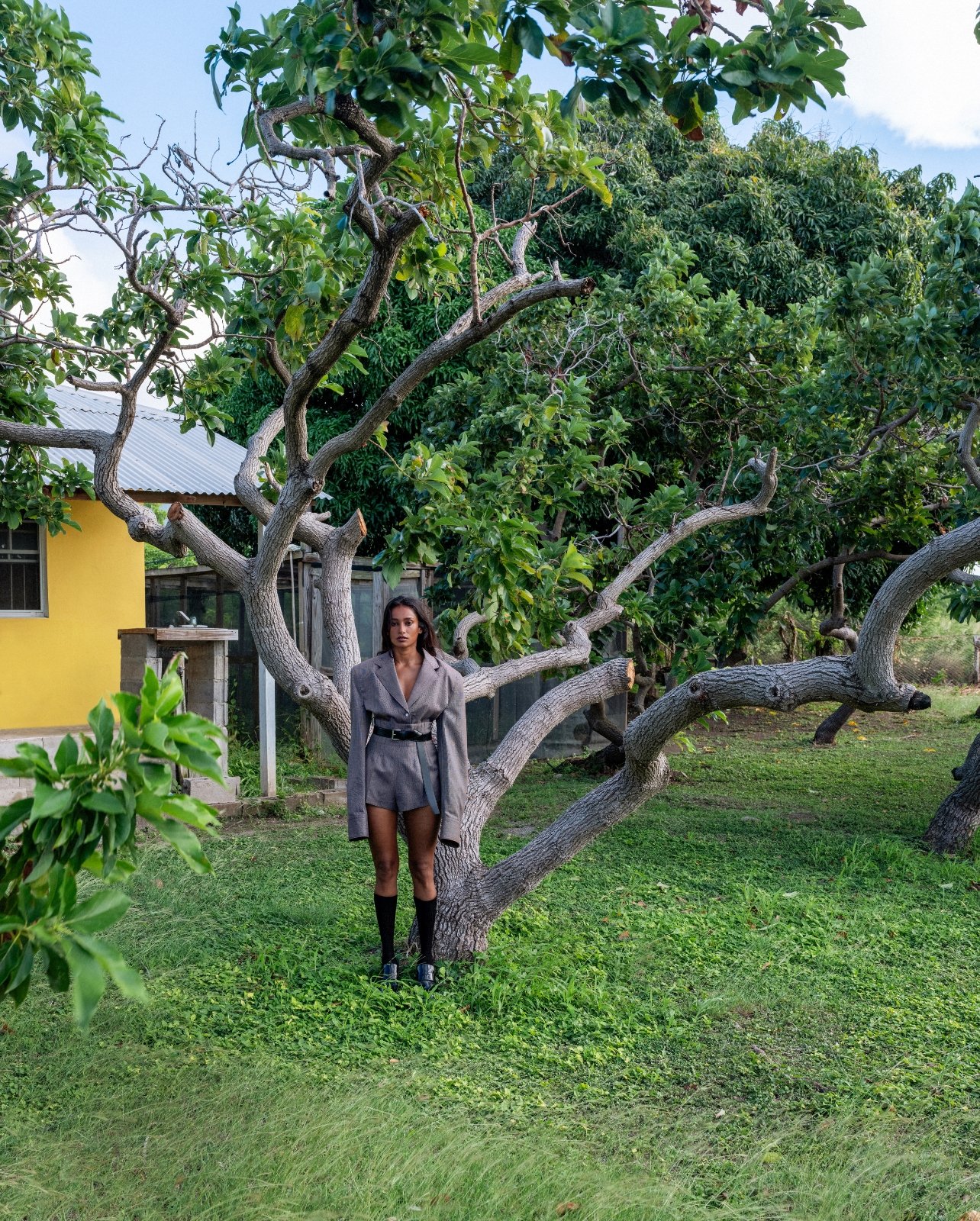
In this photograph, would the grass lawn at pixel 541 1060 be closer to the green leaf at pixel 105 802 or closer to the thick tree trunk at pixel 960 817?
the thick tree trunk at pixel 960 817

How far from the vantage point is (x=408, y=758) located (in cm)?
511

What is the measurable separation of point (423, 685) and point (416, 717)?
0.51 feet

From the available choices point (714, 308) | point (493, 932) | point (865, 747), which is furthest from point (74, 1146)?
point (865, 747)

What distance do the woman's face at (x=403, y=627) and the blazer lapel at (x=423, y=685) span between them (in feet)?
0.46

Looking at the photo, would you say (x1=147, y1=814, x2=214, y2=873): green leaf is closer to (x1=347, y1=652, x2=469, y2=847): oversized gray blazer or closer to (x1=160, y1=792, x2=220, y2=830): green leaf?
(x1=160, y1=792, x2=220, y2=830): green leaf

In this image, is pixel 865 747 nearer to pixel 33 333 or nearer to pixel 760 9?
pixel 33 333

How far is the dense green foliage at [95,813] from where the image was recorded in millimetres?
1923

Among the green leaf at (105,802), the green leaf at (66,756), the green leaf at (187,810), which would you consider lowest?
the green leaf at (187,810)

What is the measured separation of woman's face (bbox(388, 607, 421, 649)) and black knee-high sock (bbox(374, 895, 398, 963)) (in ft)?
3.94

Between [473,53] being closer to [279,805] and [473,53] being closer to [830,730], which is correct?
[279,805]

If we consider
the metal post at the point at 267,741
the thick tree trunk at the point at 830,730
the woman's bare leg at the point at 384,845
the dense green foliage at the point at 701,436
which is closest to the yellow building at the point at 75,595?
the metal post at the point at 267,741

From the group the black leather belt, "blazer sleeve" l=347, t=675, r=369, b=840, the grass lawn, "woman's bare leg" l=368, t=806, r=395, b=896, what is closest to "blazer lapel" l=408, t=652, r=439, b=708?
the black leather belt

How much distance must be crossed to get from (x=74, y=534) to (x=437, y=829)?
612 cm

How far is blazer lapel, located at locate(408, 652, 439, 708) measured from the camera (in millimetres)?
5094
